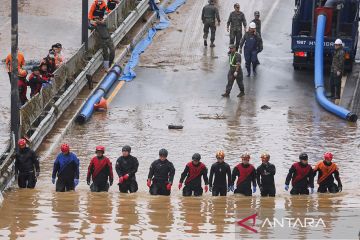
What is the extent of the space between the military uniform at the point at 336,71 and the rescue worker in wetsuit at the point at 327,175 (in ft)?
28.1

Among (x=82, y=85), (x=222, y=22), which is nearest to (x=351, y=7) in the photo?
(x=222, y=22)

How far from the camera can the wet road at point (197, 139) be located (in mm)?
21875

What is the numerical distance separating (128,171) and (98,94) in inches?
327

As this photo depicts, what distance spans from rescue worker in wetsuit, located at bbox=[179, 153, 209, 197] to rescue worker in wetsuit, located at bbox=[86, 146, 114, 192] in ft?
5.07

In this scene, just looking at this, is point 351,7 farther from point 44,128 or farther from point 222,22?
point 44,128

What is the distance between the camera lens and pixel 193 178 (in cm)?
2480

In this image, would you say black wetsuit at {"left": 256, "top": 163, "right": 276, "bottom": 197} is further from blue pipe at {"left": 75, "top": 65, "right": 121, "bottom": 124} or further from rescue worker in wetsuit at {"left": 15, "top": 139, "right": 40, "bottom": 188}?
blue pipe at {"left": 75, "top": 65, "right": 121, "bottom": 124}

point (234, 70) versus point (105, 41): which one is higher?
point (105, 41)

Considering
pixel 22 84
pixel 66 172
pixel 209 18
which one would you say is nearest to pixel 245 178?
pixel 66 172

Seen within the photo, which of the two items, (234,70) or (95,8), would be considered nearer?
(234,70)

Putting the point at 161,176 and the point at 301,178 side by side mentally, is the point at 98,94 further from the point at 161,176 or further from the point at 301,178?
the point at 301,178

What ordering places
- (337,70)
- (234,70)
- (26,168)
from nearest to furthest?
(26,168) → (337,70) → (234,70)

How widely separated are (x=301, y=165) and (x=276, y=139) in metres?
5.22

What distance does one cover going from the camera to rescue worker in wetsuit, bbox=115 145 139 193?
25016 millimetres
